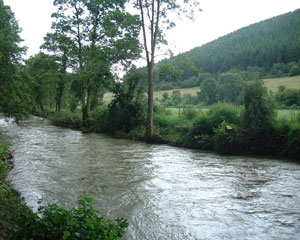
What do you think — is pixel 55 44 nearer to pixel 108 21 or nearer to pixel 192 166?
pixel 108 21

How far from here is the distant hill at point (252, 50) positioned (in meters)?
38.3

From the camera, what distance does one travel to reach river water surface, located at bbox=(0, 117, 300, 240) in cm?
535

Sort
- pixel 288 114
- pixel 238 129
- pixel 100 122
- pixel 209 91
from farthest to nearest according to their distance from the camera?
pixel 100 122, pixel 209 91, pixel 238 129, pixel 288 114

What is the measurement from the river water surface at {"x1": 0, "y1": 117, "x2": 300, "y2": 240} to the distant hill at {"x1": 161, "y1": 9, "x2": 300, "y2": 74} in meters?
9.75

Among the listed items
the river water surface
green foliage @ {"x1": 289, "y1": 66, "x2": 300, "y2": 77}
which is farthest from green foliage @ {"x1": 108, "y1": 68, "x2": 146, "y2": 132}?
green foliage @ {"x1": 289, "y1": 66, "x2": 300, "y2": 77}

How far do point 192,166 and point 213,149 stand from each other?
4.31 metres

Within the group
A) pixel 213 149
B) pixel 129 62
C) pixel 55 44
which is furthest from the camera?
pixel 55 44

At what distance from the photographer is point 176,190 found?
777cm

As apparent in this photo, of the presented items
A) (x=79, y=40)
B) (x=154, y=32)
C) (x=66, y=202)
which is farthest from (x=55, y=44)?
(x=66, y=202)

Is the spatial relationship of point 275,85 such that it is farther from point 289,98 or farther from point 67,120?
point 67,120

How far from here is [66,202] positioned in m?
6.57

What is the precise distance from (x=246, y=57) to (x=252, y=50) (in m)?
4.71

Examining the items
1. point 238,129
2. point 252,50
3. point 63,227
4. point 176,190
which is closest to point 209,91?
point 238,129

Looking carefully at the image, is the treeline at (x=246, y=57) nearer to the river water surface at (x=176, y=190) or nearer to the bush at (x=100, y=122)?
the bush at (x=100, y=122)
